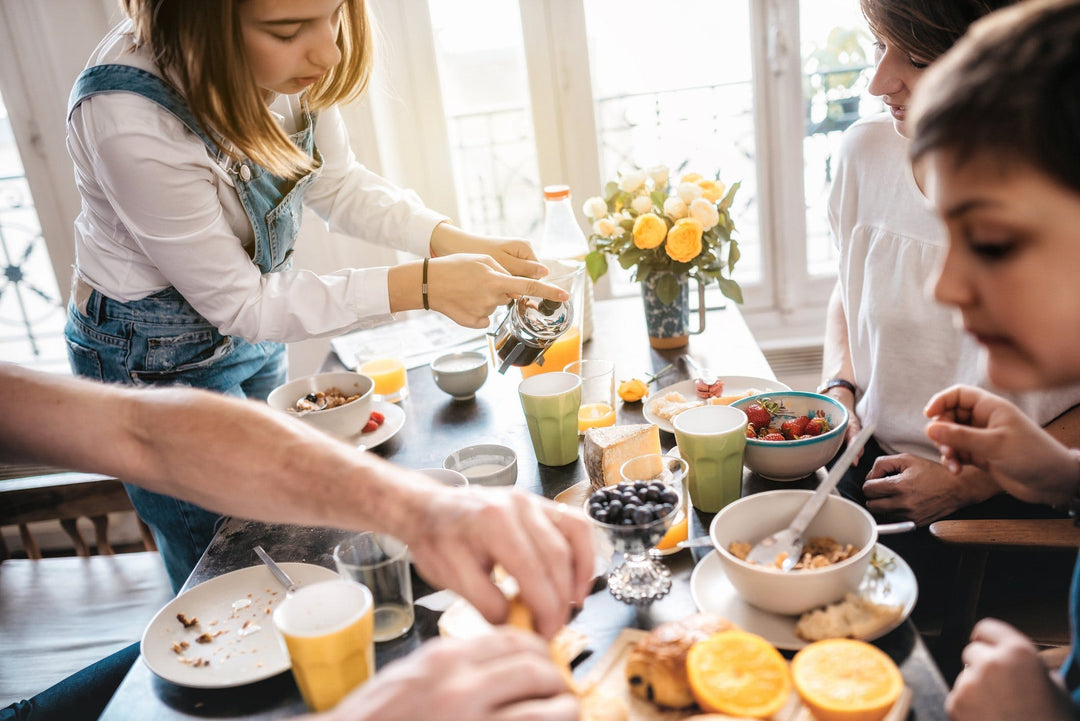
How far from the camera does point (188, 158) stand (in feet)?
4.62

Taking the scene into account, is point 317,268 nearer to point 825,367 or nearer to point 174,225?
point 174,225

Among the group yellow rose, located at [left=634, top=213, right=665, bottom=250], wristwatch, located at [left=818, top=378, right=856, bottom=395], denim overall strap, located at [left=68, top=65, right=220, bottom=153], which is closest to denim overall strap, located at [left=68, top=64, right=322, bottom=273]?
denim overall strap, located at [left=68, top=65, right=220, bottom=153]

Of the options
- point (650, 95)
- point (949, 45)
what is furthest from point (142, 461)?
point (650, 95)

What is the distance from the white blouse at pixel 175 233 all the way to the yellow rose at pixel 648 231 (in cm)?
52

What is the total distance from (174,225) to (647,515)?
96 cm

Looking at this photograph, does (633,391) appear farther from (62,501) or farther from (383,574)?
(62,501)

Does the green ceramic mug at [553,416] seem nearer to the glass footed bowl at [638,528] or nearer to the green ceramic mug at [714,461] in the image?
the green ceramic mug at [714,461]

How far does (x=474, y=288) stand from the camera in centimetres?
148

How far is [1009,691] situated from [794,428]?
56 centimetres

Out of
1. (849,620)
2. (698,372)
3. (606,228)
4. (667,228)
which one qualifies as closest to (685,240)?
(667,228)

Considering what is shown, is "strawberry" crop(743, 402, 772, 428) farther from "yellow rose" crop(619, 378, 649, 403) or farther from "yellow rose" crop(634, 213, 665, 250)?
"yellow rose" crop(634, 213, 665, 250)

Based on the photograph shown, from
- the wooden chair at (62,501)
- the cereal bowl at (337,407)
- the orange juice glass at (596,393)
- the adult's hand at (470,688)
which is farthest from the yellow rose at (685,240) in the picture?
the wooden chair at (62,501)

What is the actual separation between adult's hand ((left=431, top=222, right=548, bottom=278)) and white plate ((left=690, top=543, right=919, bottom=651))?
28.9 inches

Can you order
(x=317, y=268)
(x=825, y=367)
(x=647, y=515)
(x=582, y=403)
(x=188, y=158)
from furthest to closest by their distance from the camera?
(x=317, y=268), (x=825, y=367), (x=582, y=403), (x=188, y=158), (x=647, y=515)
